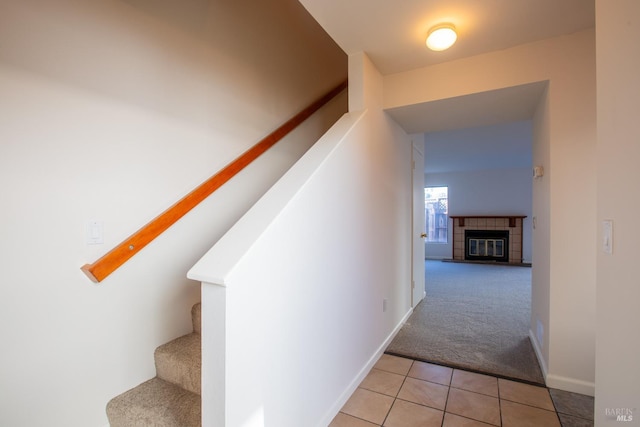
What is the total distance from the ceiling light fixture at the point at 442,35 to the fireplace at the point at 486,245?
6.98 metres

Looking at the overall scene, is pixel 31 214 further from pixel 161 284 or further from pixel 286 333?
pixel 286 333

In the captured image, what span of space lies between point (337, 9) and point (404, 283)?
2.53m

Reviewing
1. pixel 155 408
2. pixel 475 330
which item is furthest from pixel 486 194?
pixel 155 408

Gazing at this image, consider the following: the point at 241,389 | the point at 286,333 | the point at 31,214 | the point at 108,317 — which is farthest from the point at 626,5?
the point at 108,317

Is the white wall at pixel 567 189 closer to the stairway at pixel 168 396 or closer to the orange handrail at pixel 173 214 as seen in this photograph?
the orange handrail at pixel 173 214

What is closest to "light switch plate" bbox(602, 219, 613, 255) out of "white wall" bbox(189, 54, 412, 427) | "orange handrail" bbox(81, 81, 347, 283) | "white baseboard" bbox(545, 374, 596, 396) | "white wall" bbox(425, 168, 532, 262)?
"white wall" bbox(189, 54, 412, 427)

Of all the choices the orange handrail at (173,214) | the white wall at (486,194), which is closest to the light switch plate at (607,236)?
the orange handrail at (173,214)

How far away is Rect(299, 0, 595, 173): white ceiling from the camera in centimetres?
163

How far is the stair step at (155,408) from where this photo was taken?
1.33 meters

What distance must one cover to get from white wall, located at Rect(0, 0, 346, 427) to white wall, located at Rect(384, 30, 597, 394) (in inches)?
80.4

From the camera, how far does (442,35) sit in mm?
1751

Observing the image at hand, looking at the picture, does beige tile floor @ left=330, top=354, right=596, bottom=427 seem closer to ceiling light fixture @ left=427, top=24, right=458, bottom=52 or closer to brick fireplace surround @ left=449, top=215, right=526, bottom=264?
ceiling light fixture @ left=427, top=24, right=458, bottom=52

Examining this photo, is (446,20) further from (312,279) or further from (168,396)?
(168,396)

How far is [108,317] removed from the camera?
4.80 feet
